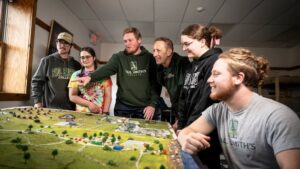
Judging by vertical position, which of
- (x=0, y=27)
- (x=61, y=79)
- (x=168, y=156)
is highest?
(x=0, y=27)

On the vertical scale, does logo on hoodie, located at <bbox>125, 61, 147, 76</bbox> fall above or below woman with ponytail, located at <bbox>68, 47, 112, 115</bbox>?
above

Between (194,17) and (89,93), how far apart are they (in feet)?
10.6

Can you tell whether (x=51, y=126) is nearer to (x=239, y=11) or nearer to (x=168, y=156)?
(x=168, y=156)

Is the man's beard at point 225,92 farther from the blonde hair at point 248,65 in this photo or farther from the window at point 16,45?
the window at point 16,45

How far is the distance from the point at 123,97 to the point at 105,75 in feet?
1.00

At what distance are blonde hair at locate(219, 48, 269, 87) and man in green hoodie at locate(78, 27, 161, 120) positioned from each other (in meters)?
1.33

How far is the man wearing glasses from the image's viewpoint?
9.53 ft

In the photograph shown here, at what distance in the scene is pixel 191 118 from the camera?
5.49ft

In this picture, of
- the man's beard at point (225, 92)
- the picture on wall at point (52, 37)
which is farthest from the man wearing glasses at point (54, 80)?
the man's beard at point (225, 92)

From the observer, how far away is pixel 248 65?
127 centimetres

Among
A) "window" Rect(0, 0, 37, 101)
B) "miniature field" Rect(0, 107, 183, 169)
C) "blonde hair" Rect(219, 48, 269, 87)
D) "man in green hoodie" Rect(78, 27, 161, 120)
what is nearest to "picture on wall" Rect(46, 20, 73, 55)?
"window" Rect(0, 0, 37, 101)

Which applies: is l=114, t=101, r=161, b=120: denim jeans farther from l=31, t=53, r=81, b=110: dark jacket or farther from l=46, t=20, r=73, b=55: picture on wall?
l=46, t=20, r=73, b=55: picture on wall

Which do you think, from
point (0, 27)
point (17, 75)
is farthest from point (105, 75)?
point (0, 27)

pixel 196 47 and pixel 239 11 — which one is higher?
pixel 239 11
